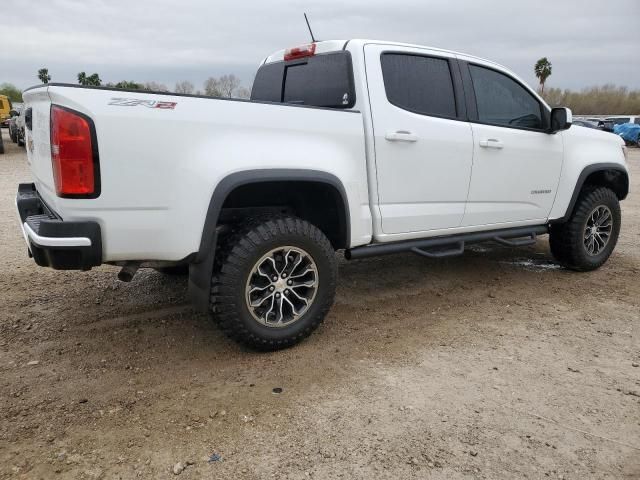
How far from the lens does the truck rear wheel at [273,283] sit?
122 inches

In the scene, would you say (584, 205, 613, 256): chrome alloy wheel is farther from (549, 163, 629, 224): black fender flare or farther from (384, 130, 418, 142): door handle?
(384, 130, 418, 142): door handle

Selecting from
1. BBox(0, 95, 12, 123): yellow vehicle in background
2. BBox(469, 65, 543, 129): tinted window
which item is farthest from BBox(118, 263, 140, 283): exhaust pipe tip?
BBox(0, 95, 12, 123): yellow vehicle in background

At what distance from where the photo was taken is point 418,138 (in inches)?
148

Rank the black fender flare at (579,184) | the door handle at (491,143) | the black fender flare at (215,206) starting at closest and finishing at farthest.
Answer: the black fender flare at (215,206) → the door handle at (491,143) → the black fender flare at (579,184)

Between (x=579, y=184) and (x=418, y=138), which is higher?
(x=418, y=138)

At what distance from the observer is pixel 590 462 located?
2.42m

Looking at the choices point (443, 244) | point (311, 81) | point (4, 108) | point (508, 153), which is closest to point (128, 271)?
point (311, 81)

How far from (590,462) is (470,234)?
7.50ft

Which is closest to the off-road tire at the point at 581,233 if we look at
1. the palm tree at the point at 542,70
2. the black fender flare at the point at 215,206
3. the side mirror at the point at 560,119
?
the side mirror at the point at 560,119

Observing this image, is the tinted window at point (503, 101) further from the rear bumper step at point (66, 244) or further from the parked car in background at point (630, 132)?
the parked car in background at point (630, 132)

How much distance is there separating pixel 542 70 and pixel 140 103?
63553 millimetres

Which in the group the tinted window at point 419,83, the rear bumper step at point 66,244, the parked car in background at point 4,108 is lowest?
the rear bumper step at point 66,244

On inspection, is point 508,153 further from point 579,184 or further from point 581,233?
point 581,233

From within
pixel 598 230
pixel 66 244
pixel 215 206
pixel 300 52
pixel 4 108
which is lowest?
pixel 598 230
